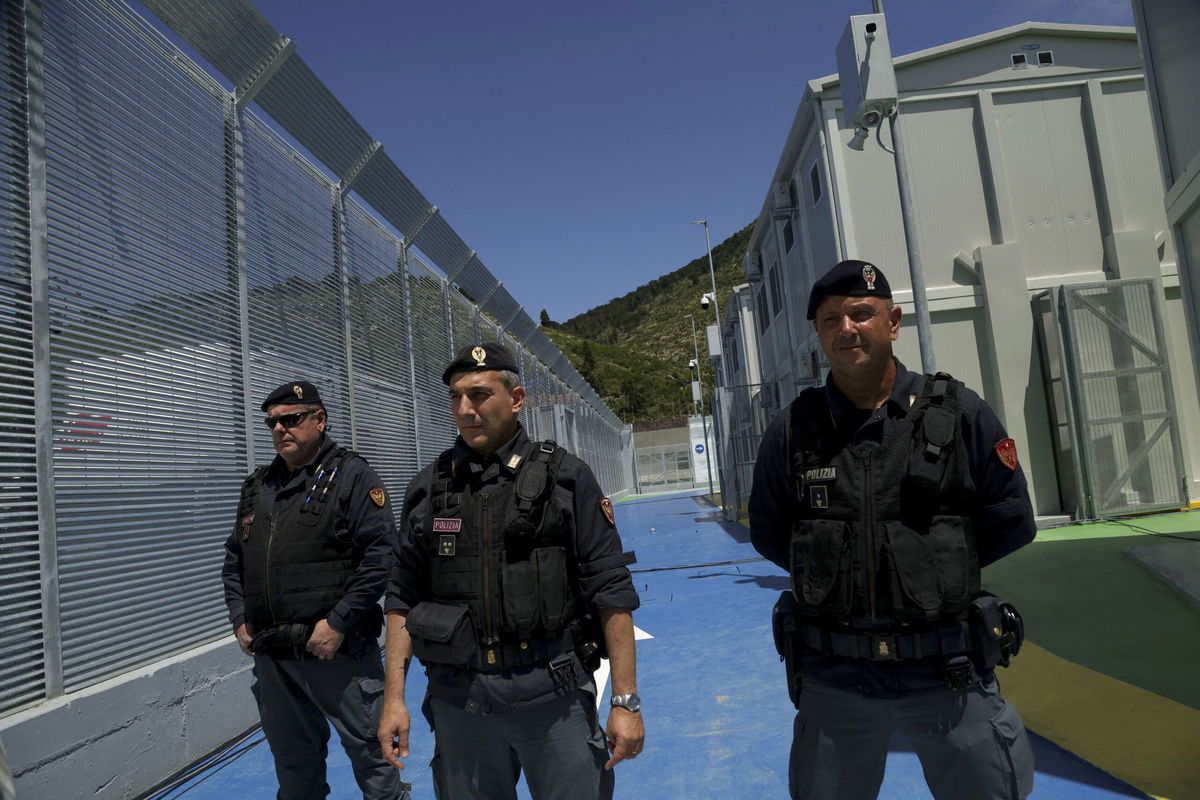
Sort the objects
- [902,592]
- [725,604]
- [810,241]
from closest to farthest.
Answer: [902,592] → [725,604] → [810,241]

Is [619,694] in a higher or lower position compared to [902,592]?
lower

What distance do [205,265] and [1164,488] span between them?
39.7 ft

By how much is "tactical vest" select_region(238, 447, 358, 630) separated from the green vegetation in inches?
2419

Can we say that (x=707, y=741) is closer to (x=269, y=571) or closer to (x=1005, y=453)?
(x=269, y=571)

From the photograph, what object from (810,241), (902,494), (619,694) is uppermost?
(810,241)

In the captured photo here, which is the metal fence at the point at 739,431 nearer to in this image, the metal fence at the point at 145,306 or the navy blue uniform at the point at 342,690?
the metal fence at the point at 145,306

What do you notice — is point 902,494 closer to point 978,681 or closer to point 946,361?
point 978,681

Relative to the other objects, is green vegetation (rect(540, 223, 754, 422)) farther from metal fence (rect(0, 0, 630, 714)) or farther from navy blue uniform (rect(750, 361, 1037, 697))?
navy blue uniform (rect(750, 361, 1037, 697))

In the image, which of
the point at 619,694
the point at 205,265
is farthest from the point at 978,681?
the point at 205,265


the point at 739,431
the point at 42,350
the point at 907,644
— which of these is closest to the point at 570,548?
the point at 907,644

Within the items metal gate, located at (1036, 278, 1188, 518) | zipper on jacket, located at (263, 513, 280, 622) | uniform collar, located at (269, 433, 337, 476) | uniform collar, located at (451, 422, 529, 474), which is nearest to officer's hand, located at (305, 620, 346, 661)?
zipper on jacket, located at (263, 513, 280, 622)

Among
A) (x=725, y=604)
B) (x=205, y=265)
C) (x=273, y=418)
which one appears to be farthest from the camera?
(x=725, y=604)

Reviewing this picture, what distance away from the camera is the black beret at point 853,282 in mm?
2371

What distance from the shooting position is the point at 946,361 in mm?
11906
